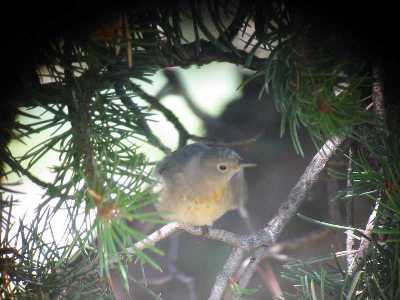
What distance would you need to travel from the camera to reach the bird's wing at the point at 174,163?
2.25 metres

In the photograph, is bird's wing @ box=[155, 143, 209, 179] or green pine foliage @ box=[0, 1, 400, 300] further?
bird's wing @ box=[155, 143, 209, 179]

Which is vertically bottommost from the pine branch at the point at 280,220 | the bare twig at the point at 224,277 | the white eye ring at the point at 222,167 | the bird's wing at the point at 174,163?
the bare twig at the point at 224,277

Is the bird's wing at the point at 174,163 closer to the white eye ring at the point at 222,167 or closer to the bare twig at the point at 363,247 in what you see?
the white eye ring at the point at 222,167

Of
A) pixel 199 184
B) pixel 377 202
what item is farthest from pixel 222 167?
pixel 377 202

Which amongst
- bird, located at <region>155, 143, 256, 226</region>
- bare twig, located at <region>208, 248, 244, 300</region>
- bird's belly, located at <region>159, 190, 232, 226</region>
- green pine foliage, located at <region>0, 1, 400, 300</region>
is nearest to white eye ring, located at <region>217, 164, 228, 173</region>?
bird, located at <region>155, 143, 256, 226</region>

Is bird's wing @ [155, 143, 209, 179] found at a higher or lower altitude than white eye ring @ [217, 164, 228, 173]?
higher

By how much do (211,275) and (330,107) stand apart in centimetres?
173

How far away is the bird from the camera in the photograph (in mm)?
2150

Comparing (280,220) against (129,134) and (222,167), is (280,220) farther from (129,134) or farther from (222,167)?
(222,167)

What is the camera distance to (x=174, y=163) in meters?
2.28

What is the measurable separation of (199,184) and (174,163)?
151 millimetres

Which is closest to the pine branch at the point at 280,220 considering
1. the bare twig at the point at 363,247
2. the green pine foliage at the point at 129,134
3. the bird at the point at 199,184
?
the green pine foliage at the point at 129,134

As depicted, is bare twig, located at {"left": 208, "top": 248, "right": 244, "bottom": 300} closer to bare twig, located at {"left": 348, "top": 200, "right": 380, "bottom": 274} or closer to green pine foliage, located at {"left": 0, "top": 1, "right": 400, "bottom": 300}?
green pine foliage, located at {"left": 0, "top": 1, "right": 400, "bottom": 300}

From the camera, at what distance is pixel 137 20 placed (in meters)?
1.43
